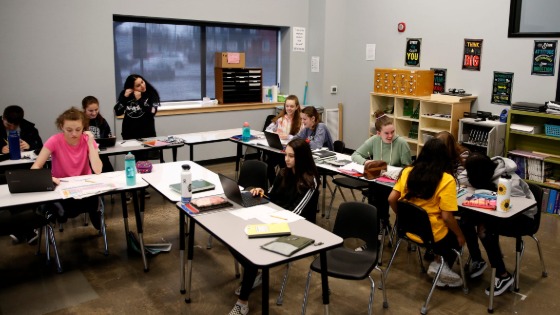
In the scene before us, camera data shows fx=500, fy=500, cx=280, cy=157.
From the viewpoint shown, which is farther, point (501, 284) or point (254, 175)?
point (254, 175)

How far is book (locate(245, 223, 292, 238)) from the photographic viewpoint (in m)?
2.88

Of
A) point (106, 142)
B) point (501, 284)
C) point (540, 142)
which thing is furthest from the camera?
point (540, 142)

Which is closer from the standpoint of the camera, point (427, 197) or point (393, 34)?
point (427, 197)

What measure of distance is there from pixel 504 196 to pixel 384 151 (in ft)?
5.21

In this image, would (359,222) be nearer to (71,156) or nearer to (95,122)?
(71,156)

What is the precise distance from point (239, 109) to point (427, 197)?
198 inches

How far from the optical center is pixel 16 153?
4883 millimetres

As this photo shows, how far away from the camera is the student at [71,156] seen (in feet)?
13.6

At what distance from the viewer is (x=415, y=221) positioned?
352 centimetres

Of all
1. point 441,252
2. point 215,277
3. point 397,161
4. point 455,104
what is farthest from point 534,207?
point 455,104

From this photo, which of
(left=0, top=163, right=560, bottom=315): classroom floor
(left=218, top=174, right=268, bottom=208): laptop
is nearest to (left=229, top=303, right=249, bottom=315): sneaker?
(left=0, top=163, right=560, bottom=315): classroom floor

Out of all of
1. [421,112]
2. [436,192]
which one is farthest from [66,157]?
[421,112]

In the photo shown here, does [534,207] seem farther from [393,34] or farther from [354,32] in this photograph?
[354,32]

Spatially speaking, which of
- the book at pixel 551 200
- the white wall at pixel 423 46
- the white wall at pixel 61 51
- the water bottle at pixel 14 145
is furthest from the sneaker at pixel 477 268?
the white wall at pixel 61 51
